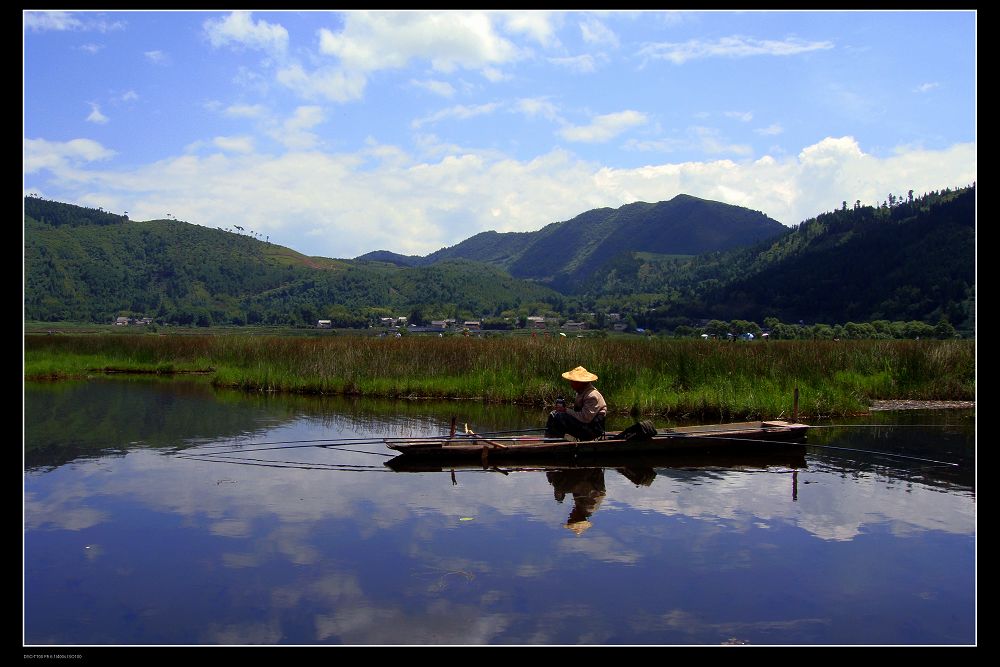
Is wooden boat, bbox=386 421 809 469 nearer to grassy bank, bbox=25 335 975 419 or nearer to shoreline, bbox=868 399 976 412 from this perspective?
grassy bank, bbox=25 335 975 419

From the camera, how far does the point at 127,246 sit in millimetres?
156500

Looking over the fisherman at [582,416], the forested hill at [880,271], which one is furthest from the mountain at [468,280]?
the fisherman at [582,416]

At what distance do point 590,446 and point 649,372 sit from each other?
8907 millimetres

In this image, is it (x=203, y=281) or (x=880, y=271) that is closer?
(x=880, y=271)

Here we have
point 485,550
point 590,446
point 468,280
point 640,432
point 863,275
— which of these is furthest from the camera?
point 468,280

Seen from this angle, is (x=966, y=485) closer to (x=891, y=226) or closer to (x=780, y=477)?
(x=780, y=477)

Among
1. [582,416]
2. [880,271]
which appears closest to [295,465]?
[582,416]

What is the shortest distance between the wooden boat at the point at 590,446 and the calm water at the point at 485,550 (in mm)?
381

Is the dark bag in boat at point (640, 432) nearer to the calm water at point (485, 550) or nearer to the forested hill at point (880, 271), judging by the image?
the calm water at point (485, 550)

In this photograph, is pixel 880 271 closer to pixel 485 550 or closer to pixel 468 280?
pixel 468 280

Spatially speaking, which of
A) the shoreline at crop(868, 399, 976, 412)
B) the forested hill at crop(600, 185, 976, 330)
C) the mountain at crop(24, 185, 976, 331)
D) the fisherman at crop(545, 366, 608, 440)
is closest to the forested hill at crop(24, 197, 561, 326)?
the mountain at crop(24, 185, 976, 331)

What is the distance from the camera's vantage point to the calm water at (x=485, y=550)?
6977 mm

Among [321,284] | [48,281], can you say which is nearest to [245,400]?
[48,281]

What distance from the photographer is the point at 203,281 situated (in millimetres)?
154500
